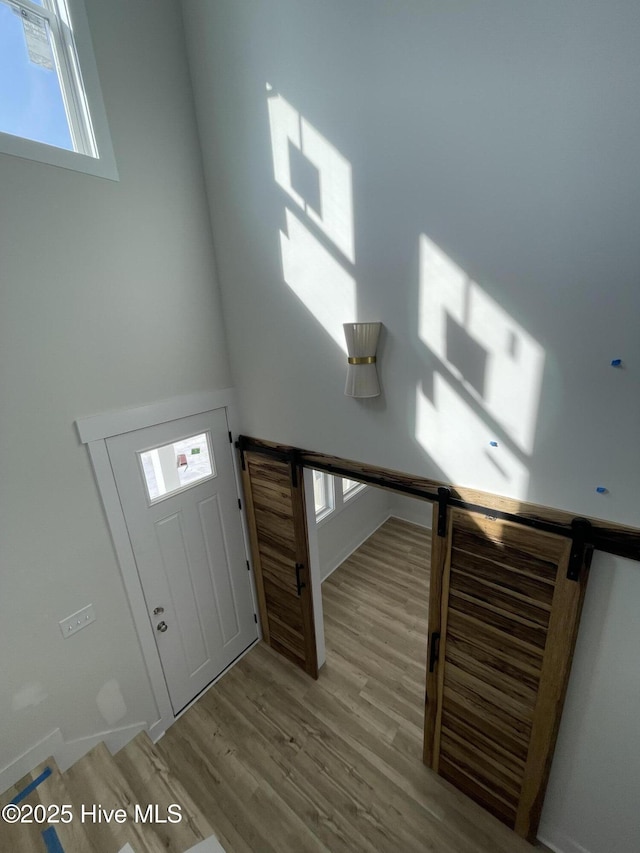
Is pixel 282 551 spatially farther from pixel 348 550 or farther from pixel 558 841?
pixel 558 841

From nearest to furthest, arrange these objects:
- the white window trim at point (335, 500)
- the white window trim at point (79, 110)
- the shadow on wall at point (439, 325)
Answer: the shadow on wall at point (439, 325)
the white window trim at point (79, 110)
the white window trim at point (335, 500)

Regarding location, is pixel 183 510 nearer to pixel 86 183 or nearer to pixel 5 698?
pixel 5 698

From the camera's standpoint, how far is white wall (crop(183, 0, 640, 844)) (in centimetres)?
122

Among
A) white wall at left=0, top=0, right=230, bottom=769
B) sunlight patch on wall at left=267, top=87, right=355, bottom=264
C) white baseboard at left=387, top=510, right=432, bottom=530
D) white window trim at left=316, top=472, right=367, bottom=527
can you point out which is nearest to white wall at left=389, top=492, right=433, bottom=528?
white baseboard at left=387, top=510, right=432, bottom=530

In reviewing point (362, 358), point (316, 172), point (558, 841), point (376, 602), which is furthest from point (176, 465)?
point (558, 841)

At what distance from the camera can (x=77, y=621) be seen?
2078 mm

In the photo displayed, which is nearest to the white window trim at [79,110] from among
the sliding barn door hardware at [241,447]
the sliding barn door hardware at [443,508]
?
the sliding barn door hardware at [241,447]

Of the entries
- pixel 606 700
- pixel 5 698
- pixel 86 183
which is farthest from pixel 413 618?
pixel 86 183

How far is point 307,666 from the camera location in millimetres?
3020

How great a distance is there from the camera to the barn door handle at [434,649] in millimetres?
2037

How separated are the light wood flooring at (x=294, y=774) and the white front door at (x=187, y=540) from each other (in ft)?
1.31

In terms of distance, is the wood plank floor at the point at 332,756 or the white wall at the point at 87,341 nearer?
the white wall at the point at 87,341

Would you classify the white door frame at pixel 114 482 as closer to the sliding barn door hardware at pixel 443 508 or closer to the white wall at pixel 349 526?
the sliding barn door hardware at pixel 443 508

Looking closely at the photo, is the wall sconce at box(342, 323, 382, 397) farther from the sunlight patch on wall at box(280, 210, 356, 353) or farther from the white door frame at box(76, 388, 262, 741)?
the white door frame at box(76, 388, 262, 741)
